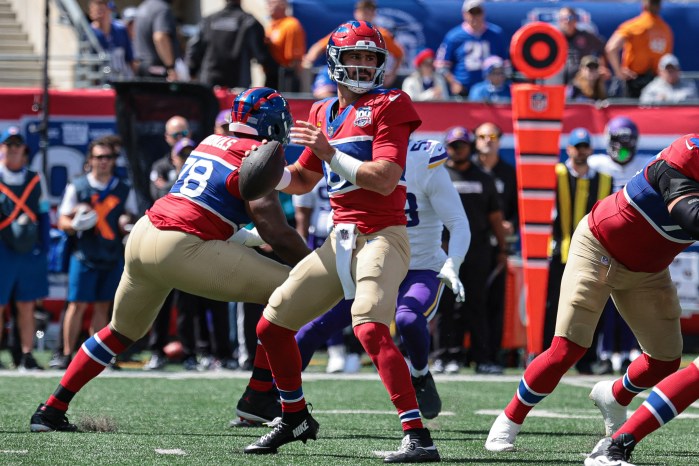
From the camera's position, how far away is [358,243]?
226 inches

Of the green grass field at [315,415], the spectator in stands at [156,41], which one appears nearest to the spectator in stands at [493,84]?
the spectator in stands at [156,41]

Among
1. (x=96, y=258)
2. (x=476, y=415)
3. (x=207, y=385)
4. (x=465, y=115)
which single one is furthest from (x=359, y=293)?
→ (x=465, y=115)

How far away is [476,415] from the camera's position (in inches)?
304

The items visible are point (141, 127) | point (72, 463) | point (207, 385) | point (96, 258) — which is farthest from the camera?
point (141, 127)

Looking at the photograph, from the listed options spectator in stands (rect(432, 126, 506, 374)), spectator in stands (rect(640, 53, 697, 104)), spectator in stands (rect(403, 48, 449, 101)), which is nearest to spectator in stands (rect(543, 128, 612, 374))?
spectator in stands (rect(432, 126, 506, 374))

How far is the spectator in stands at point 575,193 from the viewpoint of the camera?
35.5 ft

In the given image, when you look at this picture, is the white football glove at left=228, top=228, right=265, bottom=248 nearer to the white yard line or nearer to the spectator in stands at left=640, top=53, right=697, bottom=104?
the white yard line

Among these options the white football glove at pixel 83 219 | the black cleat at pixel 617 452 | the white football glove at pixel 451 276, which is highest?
the white football glove at pixel 451 276

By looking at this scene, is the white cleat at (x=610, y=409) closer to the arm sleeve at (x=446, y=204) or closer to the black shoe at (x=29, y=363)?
the arm sleeve at (x=446, y=204)

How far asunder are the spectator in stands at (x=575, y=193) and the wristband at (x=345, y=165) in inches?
218

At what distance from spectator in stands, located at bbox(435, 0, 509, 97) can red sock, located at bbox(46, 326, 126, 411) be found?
7.41 metres

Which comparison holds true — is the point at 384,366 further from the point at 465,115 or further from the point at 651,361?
the point at 465,115

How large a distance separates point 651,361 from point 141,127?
22.1ft

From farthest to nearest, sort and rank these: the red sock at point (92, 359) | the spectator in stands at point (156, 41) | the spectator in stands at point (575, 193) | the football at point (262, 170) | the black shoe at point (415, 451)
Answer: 1. the spectator in stands at point (156, 41)
2. the spectator in stands at point (575, 193)
3. the red sock at point (92, 359)
4. the football at point (262, 170)
5. the black shoe at point (415, 451)
